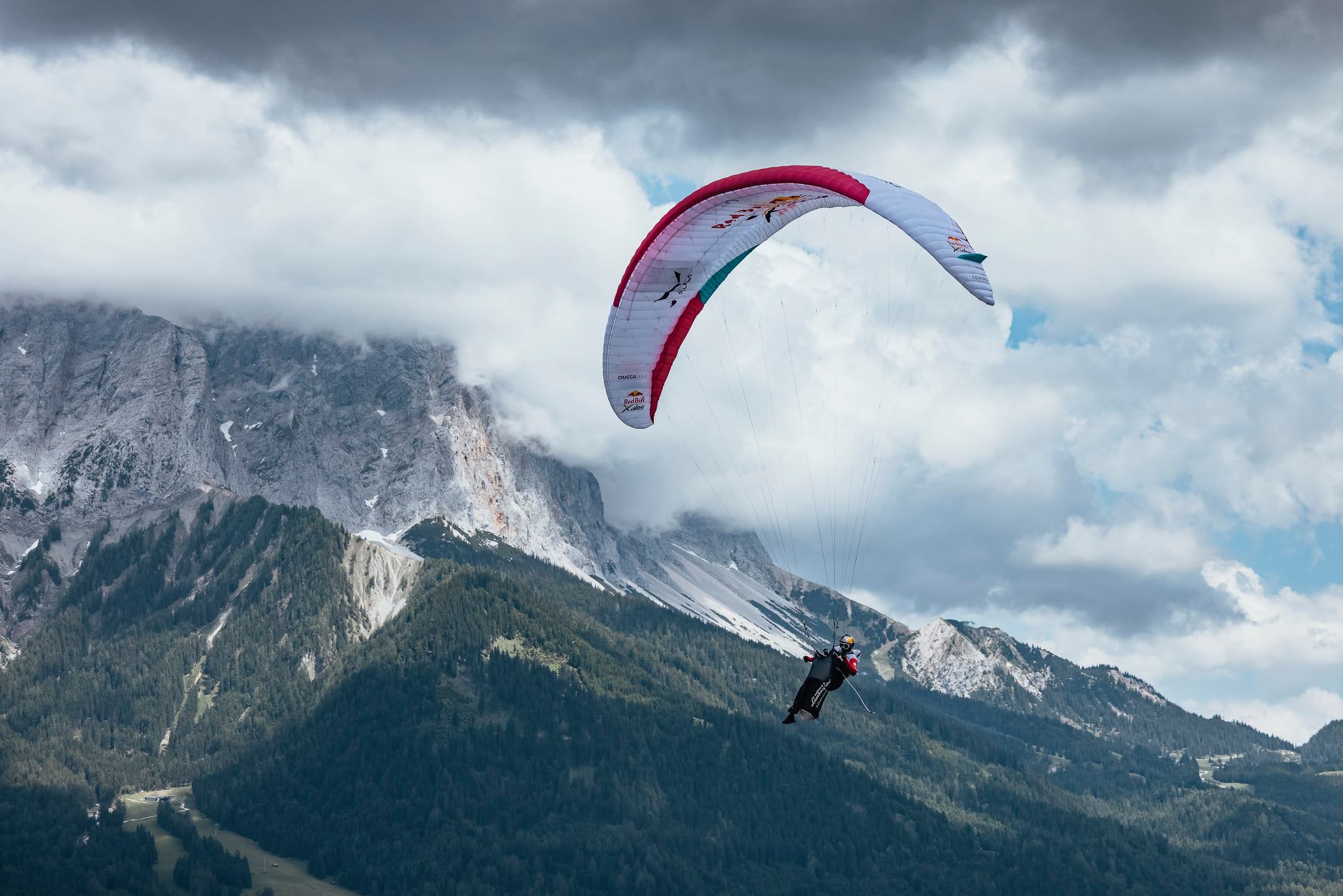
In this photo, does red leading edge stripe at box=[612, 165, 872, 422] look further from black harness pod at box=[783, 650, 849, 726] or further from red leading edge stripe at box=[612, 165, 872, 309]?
black harness pod at box=[783, 650, 849, 726]

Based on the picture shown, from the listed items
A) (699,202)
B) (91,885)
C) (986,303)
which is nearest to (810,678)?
(986,303)

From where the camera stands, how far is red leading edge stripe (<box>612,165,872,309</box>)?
62.4 meters

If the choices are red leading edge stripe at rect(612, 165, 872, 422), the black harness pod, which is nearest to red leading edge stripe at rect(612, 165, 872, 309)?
red leading edge stripe at rect(612, 165, 872, 422)

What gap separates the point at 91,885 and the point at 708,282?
150 m

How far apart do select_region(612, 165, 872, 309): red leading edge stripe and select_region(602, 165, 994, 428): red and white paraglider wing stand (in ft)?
0.10

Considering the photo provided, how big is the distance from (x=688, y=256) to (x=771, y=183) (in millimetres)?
6680

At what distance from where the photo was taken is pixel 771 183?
6450 centimetres

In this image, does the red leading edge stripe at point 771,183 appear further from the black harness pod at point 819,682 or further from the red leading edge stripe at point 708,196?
the black harness pod at point 819,682

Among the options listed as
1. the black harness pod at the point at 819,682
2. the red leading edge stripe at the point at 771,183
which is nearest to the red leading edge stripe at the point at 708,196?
the red leading edge stripe at the point at 771,183

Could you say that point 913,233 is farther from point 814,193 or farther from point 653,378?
point 653,378

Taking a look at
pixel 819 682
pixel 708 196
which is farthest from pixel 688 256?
pixel 819 682

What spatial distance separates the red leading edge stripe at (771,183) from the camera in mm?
62375

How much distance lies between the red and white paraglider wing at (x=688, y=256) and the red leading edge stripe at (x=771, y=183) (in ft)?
0.10

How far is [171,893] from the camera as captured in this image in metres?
194
